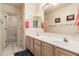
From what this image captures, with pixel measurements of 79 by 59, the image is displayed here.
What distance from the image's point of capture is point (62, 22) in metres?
1.95

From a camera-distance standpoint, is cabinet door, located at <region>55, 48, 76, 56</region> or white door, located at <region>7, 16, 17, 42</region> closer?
cabinet door, located at <region>55, 48, 76, 56</region>

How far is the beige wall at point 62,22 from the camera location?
1761mm

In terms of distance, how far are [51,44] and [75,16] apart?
65 cm

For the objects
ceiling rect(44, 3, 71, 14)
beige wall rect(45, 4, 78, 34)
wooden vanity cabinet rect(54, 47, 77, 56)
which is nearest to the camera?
wooden vanity cabinet rect(54, 47, 77, 56)

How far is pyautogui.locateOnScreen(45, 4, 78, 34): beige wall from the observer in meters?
1.76

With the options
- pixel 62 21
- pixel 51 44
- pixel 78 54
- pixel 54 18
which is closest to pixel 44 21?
pixel 54 18

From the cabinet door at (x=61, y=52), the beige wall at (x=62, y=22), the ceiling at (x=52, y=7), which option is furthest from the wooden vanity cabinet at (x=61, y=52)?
the ceiling at (x=52, y=7)

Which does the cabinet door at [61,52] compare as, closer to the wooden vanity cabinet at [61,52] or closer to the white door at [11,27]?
the wooden vanity cabinet at [61,52]

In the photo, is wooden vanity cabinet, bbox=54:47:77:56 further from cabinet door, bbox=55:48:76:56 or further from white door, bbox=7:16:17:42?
white door, bbox=7:16:17:42

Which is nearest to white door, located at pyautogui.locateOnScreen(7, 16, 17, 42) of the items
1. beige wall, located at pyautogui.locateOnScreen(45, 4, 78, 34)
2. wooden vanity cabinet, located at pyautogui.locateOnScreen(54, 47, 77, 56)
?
beige wall, located at pyautogui.locateOnScreen(45, 4, 78, 34)

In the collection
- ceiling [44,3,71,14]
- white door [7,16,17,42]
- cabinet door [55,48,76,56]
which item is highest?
ceiling [44,3,71,14]

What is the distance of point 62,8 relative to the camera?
194 centimetres

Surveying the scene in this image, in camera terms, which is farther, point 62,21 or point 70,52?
point 62,21

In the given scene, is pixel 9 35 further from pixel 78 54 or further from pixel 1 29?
pixel 78 54
